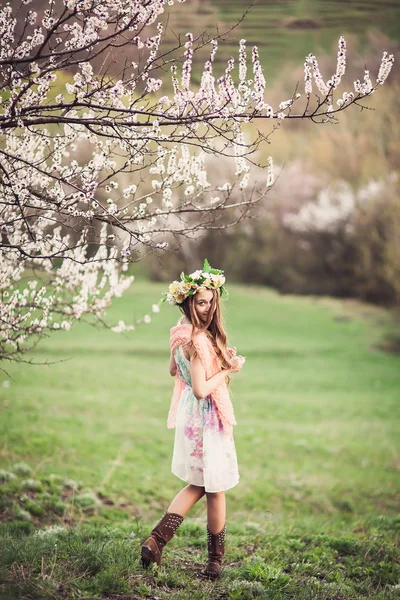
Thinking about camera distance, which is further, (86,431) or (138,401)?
(138,401)

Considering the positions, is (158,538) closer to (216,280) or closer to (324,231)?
(216,280)

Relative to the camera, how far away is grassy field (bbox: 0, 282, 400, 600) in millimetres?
3443

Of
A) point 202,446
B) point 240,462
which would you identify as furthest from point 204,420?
point 240,462

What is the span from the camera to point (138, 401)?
11305 mm

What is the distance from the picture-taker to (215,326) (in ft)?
11.4

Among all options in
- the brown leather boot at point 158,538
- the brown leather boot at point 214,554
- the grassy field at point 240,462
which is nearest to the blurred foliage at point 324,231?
the grassy field at point 240,462

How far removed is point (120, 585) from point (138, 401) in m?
8.25

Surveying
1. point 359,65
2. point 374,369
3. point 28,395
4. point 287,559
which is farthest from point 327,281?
point 287,559

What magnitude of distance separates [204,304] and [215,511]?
1.08m

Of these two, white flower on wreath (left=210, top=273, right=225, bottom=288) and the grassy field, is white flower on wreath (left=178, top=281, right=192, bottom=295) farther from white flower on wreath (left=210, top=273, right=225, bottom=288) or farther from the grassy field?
the grassy field

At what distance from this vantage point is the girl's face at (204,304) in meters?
3.41

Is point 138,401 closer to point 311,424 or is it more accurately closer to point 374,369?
point 311,424

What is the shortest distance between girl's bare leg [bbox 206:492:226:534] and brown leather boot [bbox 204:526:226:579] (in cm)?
4

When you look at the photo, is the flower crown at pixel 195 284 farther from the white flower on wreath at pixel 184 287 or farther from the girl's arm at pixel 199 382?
the girl's arm at pixel 199 382
